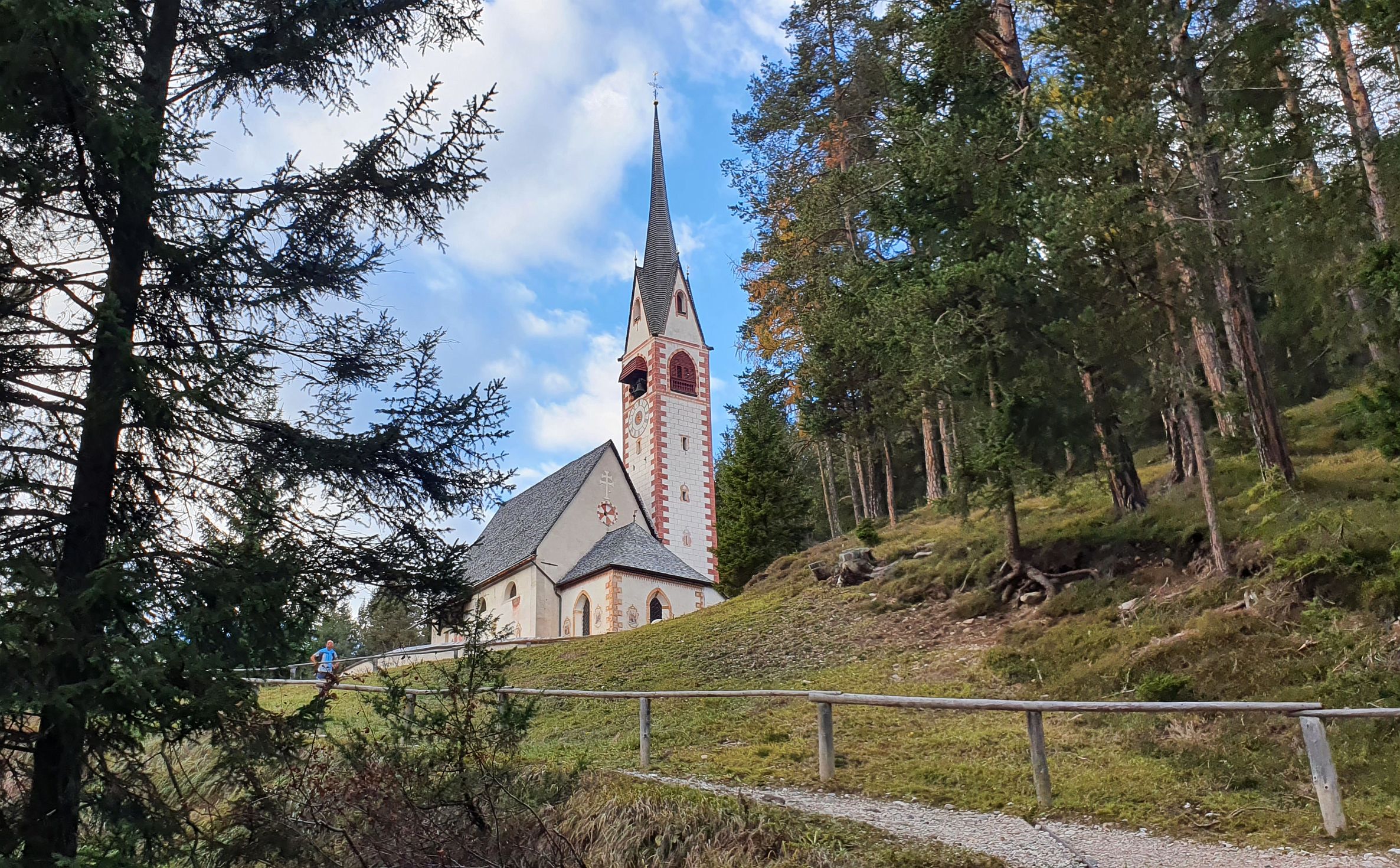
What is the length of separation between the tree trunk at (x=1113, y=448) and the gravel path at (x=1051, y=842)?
26.7ft

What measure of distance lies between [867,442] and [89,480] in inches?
621

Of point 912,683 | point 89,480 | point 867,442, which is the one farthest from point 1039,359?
point 89,480

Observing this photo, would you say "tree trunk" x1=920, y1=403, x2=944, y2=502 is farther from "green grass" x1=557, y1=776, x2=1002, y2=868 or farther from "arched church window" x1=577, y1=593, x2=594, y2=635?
"green grass" x1=557, y1=776, x2=1002, y2=868

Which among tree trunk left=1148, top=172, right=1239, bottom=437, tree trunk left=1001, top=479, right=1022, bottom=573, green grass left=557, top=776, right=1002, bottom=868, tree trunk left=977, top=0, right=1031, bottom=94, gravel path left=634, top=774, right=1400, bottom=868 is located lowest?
gravel path left=634, top=774, right=1400, bottom=868

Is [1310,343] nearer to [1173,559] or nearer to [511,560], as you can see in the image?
[1173,559]

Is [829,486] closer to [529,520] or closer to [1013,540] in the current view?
[529,520]

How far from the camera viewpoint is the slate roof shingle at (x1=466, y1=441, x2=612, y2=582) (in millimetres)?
33938

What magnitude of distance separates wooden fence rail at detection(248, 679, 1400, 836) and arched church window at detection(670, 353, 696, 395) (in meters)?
30.0

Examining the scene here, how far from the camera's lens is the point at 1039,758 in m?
7.83

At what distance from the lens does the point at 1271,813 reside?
23.5ft

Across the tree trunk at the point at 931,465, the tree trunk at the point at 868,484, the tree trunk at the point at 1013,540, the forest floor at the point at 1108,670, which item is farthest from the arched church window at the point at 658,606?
the tree trunk at the point at 1013,540

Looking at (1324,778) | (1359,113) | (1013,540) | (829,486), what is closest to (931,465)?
(829,486)

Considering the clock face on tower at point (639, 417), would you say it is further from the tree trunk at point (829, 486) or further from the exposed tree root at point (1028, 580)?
the exposed tree root at point (1028, 580)

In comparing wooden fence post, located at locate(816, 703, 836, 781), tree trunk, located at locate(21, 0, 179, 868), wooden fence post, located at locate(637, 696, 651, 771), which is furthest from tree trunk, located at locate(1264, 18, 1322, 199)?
tree trunk, located at locate(21, 0, 179, 868)
